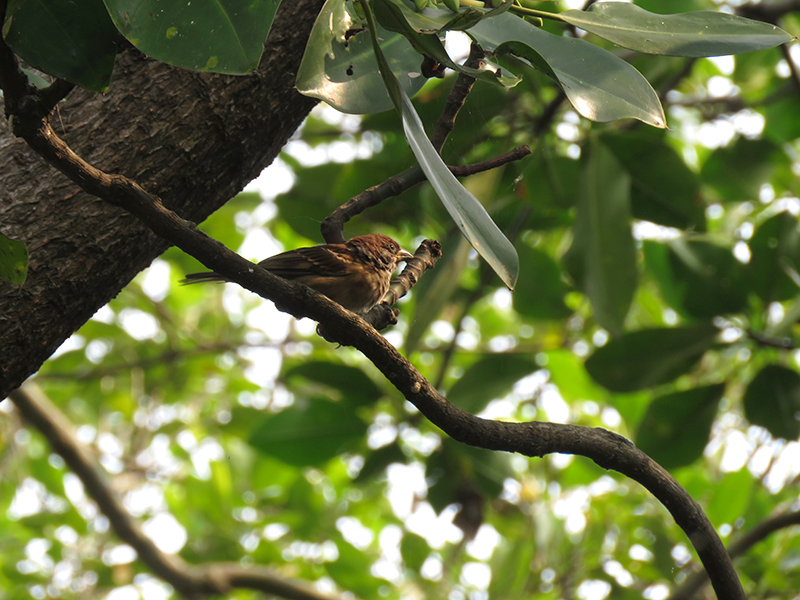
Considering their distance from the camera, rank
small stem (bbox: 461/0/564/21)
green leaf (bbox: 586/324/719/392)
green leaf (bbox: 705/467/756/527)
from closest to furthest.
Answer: small stem (bbox: 461/0/564/21) < green leaf (bbox: 586/324/719/392) < green leaf (bbox: 705/467/756/527)

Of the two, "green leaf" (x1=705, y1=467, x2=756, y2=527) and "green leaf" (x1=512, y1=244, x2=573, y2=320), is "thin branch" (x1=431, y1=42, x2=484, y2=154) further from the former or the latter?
"green leaf" (x1=705, y1=467, x2=756, y2=527)

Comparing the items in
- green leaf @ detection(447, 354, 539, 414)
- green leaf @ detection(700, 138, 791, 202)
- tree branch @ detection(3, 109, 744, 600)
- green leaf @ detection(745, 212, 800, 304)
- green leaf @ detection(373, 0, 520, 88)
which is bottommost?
tree branch @ detection(3, 109, 744, 600)

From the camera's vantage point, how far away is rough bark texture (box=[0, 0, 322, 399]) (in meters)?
1.30

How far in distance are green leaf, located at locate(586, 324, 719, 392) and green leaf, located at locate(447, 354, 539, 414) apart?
1.03ft

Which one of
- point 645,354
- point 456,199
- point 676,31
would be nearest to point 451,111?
point 676,31

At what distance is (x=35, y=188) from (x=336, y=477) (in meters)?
4.10

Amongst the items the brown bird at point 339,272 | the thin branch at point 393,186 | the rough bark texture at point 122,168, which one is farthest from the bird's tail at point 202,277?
the thin branch at point 393,186

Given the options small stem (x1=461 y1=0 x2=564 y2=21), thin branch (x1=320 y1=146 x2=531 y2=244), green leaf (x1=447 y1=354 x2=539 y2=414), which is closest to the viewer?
small stem (x1=461 y1=0 x2=564 y2=21)

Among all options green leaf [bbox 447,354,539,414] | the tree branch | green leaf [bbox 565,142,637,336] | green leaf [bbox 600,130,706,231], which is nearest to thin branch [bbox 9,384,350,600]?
green leaf [bbox 447,354,539,414]

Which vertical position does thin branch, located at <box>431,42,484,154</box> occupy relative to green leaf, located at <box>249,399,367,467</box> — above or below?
below

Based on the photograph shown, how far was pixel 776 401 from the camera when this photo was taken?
99.7 inches

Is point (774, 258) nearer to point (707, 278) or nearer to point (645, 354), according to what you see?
point (707, 278)

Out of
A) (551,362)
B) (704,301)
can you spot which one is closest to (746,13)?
(704,301)

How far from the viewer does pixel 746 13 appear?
2.81 meters
